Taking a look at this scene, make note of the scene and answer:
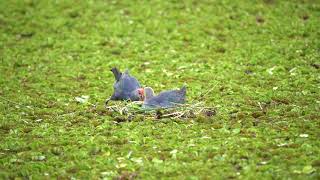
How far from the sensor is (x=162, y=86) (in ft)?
30.5

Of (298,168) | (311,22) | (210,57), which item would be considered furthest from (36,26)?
(298,168)

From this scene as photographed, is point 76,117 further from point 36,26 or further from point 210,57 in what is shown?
point 36,26

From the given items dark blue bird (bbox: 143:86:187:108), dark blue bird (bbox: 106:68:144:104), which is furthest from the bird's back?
dark blue bird (bbox: 106:68:144:104)

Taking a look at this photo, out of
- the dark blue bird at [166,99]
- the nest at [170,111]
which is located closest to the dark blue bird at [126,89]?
the nest at [170,111]

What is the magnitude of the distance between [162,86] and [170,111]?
1921 millimetres

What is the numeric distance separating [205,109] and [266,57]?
3405mm

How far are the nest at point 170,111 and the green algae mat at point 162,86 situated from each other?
85 millimetres

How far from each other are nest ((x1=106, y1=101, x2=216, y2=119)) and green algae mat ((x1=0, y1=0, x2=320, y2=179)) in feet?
0.28

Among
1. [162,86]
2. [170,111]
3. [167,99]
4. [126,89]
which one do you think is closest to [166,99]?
[167,99]

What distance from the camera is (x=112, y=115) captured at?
7.60 m

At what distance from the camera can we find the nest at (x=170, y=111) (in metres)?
7.32

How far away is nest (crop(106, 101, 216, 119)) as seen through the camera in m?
7.32

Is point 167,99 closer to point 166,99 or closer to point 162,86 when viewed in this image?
point 166,99

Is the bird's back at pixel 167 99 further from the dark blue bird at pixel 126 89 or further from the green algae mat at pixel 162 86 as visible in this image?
the dark blue bird at pixel 126 89
